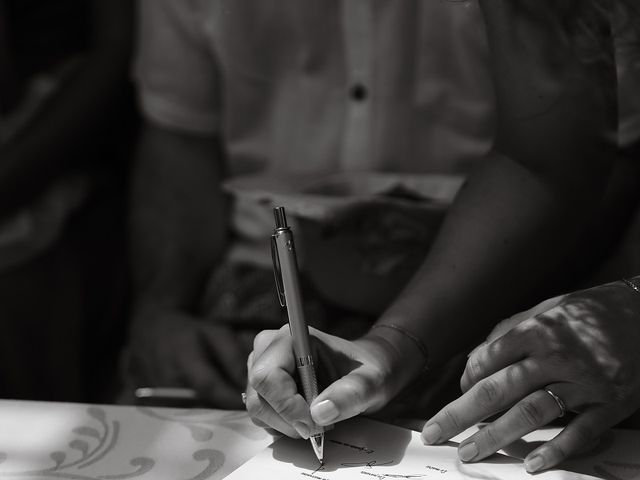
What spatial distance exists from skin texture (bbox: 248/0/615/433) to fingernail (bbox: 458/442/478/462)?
0.10m

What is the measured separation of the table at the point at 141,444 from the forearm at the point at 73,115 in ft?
1.77

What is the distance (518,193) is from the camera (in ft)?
2.31

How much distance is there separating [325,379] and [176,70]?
622 mm

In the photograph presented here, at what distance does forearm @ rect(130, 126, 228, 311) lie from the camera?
1.11 metres

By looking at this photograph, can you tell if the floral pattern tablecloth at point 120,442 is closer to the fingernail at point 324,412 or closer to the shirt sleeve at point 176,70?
the fingernail at point 324,412

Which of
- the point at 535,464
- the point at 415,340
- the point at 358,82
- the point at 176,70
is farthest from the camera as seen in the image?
the point at 176,70

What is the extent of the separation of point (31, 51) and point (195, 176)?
322 millimetres

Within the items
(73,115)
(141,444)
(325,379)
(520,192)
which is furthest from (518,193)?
(73,115)

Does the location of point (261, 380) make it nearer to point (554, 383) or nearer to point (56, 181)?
point (554, 383)

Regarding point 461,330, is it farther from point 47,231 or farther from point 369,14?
point 47,231

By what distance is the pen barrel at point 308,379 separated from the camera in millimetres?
588

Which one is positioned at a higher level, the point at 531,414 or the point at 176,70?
the point at 176,70

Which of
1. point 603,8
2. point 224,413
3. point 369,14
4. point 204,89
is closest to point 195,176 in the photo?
point 204,89
